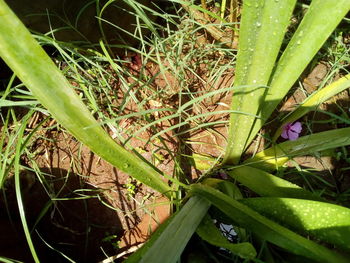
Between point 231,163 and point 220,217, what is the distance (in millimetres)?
205

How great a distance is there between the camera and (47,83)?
514 mm

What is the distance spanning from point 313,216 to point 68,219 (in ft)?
2.40

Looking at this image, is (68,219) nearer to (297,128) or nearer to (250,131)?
(250,131)

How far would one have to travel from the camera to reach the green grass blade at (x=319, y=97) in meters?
0.94

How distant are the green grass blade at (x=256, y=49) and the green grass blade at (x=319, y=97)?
18cm

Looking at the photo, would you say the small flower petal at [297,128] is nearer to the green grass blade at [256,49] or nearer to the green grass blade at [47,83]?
the green grass blade at [256,49]

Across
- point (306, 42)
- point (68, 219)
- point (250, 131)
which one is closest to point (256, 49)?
point (306, 42)

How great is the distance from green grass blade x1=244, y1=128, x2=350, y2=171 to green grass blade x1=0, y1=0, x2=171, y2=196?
0.46 meters

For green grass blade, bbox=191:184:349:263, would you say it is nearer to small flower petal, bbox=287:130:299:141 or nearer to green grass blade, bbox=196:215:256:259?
green grass blade, bbox=196:215:256:259

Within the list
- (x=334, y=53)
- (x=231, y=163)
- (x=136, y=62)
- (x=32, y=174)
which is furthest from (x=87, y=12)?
(x=334, y=53)

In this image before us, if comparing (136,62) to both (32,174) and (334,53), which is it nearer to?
(32,174)

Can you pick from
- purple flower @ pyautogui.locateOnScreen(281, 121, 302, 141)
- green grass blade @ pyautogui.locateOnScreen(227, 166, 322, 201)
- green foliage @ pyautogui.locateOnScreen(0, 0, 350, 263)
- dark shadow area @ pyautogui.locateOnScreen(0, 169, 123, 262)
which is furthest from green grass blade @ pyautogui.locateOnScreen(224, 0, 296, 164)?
dark shadow area @ pyautogui.locateOnScreen(0, 169, 123, 262)

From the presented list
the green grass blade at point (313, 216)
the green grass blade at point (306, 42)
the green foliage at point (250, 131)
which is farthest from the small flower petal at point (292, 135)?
the green grass blade at point (313, 216)

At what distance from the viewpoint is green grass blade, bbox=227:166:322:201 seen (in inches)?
32.5
